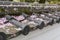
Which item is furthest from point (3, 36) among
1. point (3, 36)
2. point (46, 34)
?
point (46, 34)

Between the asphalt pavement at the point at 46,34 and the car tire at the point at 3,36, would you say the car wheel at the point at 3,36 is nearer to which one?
the car tire at the point at 3,36

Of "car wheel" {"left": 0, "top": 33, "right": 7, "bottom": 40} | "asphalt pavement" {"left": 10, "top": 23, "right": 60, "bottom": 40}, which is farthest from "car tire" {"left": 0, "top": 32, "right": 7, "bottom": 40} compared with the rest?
"asphalt pavement" {"left": 10, "top": 23, "right": 60, "bottom": 40}

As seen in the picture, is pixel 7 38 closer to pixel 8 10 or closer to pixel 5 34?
pixel 5 34

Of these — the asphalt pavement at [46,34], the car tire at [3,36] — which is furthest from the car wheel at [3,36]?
the asphalt pavement at [46,34]

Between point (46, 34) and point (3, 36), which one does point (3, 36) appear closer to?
point (3, 36)

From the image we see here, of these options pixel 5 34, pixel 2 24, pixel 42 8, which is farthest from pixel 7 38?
pixel 42 8

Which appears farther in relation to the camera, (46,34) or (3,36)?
(46,34)

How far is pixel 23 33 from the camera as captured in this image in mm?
1245

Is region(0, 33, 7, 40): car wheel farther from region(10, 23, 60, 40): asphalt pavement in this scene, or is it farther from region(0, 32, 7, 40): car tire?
region(10, 23, 60, 40): asphalt pavement

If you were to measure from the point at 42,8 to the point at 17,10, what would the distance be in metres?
0.66

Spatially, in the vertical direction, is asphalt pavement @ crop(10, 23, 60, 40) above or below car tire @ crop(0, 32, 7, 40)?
below

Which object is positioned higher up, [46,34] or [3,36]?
[3,36]

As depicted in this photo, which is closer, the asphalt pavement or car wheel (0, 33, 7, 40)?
car wheel (0, 33, 7, 40)

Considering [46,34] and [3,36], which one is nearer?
[3,36]
